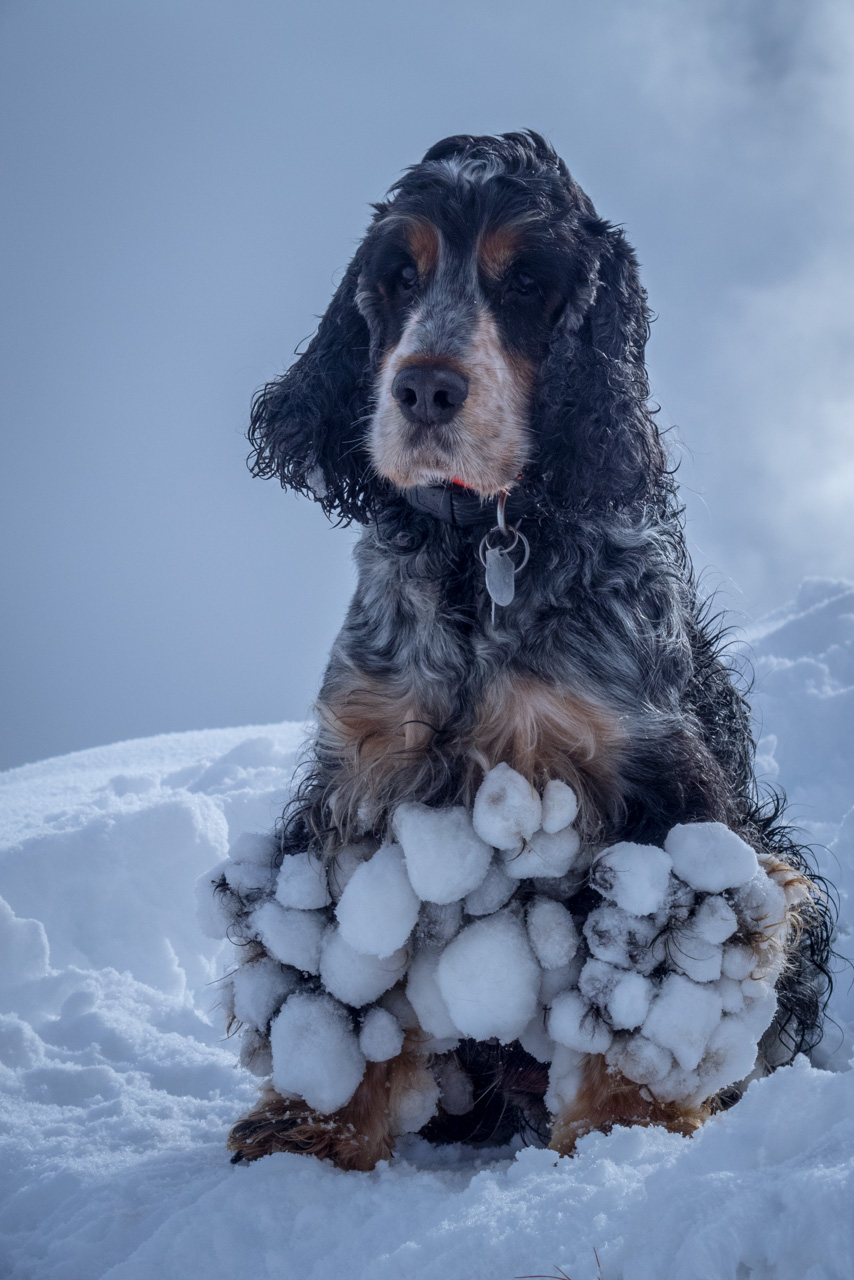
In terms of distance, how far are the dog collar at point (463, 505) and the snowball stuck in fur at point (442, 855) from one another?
2.24 ft

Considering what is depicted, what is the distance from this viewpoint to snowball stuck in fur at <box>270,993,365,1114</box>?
2.03 meters

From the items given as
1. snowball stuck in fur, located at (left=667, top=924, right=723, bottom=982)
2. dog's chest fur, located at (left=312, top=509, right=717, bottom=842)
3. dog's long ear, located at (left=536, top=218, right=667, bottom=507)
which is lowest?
snowball stuck in fur, located at (left=667, top=924, right=723, bottom=982)

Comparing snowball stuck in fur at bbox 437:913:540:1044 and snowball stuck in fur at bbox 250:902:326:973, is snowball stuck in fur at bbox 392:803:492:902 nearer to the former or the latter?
snowball stuck in fur at bbox 437:913:540:1044

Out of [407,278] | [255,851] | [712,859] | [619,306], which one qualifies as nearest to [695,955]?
[712,859]

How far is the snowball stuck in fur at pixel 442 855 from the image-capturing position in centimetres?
190

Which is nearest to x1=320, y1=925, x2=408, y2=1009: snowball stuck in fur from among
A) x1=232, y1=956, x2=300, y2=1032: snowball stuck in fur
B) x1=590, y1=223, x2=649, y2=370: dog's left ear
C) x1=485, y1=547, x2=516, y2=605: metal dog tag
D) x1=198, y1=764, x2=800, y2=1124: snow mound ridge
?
x1=198, y1=764, x2=800, y2=1124: snow mound ridge

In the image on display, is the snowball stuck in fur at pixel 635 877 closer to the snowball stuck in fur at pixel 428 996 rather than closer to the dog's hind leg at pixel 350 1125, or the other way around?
the snowball stuck in fur at pixel 428 996

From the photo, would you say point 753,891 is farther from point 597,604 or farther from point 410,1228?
point 410,1228

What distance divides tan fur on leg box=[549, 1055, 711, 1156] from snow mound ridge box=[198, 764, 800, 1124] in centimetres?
4

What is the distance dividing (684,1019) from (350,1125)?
775 mm

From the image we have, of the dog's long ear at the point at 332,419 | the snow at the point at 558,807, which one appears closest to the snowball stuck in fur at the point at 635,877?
the snow at the point at 558,807

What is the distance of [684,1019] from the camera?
1.86m

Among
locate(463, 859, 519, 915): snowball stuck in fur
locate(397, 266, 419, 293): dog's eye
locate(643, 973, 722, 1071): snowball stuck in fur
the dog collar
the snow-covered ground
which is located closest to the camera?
the snow-covered ground

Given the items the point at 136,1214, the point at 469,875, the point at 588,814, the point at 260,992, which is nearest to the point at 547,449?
the point at 588,814
